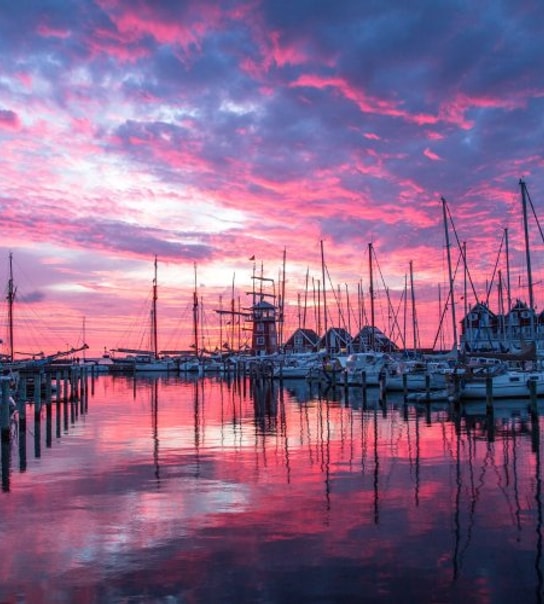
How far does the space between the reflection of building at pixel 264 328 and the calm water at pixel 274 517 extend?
99072 mm

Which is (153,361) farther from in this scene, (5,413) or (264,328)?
(5,413)

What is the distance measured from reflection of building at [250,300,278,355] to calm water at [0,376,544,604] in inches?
3900

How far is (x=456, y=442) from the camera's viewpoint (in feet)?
88.4

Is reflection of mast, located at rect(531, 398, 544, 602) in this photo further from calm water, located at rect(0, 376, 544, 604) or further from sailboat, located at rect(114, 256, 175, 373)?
sailboat, located at rect(114, 256, 175, 373)

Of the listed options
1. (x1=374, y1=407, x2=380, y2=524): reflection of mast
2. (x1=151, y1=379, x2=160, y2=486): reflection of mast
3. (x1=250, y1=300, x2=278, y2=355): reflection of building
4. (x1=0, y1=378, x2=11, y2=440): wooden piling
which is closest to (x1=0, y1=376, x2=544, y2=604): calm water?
(x1=374, y1=407, x2=380, y2=524): reflection of mast

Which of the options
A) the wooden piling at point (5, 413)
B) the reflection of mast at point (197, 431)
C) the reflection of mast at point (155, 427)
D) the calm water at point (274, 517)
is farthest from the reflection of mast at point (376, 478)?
the wooden piling at point (5, 413)

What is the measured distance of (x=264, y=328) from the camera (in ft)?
429

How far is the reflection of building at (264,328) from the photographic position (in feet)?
424

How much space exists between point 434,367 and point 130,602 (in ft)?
180

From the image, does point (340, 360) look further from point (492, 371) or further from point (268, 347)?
point (268, 347)

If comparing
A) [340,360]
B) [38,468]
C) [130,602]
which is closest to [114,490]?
[38,468]

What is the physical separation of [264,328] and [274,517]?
116 m

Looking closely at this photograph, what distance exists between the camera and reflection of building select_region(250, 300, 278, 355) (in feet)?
424

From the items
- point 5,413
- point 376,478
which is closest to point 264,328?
point 5,413
